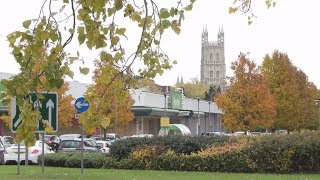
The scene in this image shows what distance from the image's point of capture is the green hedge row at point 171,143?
24.2 m

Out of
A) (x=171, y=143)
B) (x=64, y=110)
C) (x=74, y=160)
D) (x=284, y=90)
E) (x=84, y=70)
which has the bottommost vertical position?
(x=74, y=160)

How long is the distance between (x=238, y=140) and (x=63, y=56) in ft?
58.9

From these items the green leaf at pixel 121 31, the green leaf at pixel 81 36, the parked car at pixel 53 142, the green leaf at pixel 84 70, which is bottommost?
the parked car at pixel 53 142

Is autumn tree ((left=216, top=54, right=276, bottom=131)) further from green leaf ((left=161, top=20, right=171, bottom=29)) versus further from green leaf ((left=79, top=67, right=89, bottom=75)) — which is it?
green leaf ((left=79, top=67, right=89, bottom=75))

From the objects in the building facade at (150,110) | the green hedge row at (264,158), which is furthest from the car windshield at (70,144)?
the building facade at (150,110)

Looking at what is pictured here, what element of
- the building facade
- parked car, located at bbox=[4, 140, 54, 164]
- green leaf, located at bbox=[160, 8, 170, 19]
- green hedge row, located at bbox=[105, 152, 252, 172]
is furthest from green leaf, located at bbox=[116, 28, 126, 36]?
the building facade

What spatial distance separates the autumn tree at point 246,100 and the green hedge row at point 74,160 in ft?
99.1

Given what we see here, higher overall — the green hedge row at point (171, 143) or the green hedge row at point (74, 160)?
the green hedge row at point (171, 143)

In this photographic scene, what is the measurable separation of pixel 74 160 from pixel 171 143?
4.09 meters

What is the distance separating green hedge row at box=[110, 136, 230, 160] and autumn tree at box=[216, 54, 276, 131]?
2990cm

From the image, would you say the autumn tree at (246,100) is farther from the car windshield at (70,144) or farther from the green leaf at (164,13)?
the green leaf at (164,13)

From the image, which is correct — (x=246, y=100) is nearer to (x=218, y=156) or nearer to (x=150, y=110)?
(x=150, y=110)

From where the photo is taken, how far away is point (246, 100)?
180 ft

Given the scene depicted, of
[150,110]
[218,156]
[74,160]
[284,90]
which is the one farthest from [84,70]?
[150,110]
